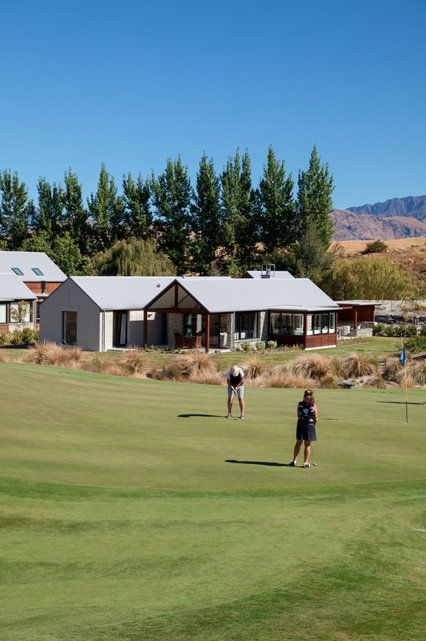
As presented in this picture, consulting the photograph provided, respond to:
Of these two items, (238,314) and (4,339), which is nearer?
(238,314)

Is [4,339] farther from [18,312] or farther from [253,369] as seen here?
[253,369]

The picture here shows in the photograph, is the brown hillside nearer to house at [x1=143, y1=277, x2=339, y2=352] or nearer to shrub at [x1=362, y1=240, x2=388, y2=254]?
shrub at [x1=362, y1=240, x2=388, y2=254]

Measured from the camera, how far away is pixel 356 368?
3588 cm

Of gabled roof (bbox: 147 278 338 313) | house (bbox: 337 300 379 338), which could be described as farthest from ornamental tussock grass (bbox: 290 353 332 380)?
house (bbox: 337 300 379 338)

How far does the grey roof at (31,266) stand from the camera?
7044 cm

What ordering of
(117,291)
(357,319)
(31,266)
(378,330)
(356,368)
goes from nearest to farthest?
1. (356,368)
2. (117,291)
3. (378,330)
4. (357,319)
5. (31,266)

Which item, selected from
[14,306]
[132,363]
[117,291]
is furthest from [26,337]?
[132,363]

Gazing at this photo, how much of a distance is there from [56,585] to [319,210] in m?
73.1

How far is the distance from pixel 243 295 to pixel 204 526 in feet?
141

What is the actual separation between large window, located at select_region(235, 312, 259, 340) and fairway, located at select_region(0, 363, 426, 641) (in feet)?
103

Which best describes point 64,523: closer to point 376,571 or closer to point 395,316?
point 376,571

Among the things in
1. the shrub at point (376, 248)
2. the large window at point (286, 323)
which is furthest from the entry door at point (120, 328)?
the shrub at point (376, 248)

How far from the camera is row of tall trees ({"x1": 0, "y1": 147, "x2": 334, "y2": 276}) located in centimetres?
7775

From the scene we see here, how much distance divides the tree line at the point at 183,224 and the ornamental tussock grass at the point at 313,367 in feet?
128
